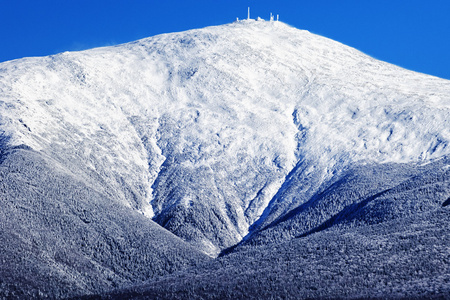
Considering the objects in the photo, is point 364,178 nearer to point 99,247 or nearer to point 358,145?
point 358,145

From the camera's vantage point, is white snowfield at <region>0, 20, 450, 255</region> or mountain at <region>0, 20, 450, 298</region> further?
white snowfield at <region>0, 20, 450, 255</region>

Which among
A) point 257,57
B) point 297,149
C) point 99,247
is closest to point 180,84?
point 257,57

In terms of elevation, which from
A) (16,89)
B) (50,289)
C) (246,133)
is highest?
(246,133)

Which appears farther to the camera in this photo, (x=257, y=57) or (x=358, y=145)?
(x=257, y=57)

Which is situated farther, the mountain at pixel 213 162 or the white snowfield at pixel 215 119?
the white snowfield at pixel 215 119
